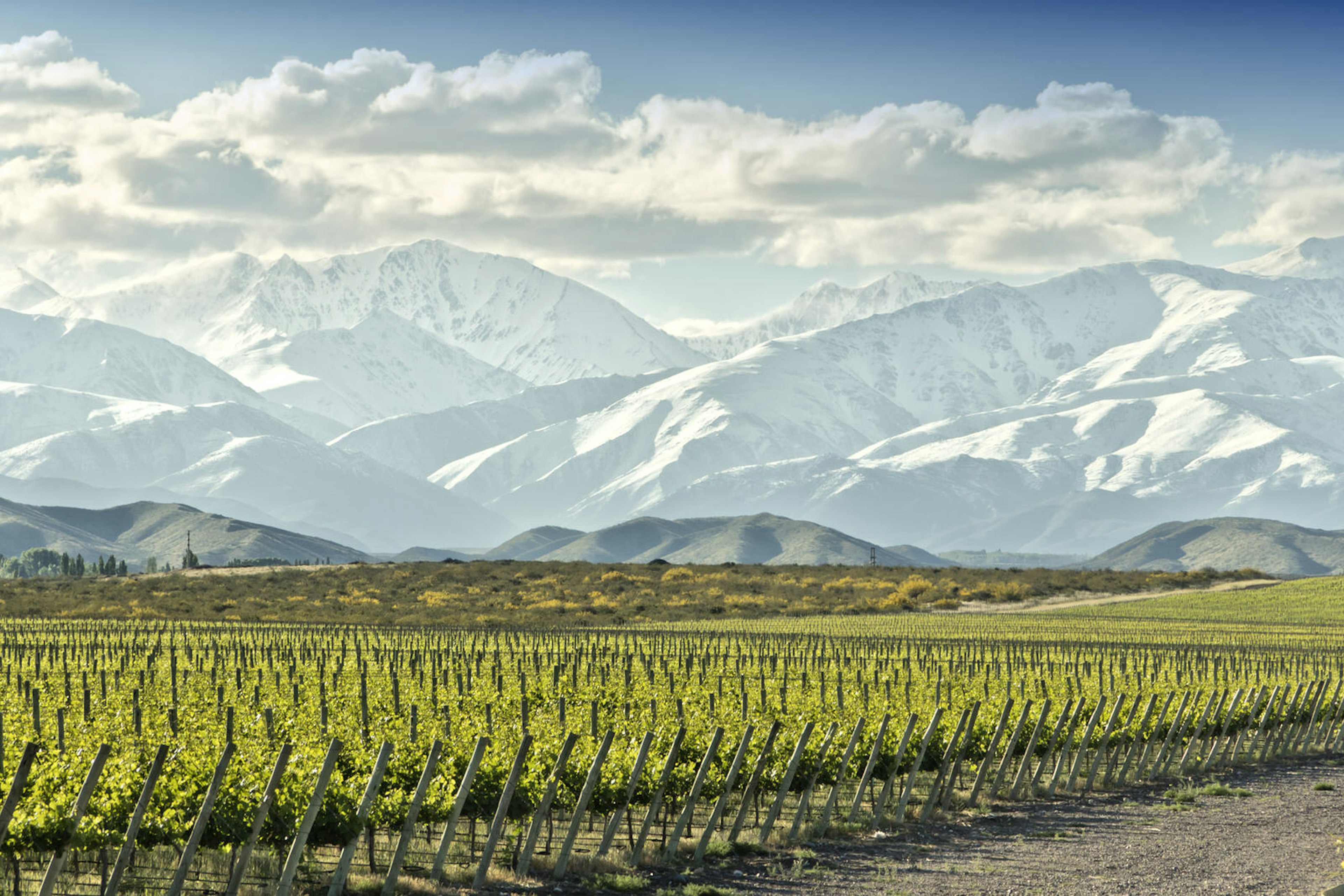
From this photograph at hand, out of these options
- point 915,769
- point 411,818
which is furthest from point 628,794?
point 915,769

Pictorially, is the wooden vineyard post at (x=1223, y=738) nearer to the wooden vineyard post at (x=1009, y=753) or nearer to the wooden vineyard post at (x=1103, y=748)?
the wooden vineyard post at (x=1103, y=748)

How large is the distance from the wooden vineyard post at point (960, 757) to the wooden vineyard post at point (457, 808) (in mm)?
13064

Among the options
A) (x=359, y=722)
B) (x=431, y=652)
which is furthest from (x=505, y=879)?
(x=431, y=652)

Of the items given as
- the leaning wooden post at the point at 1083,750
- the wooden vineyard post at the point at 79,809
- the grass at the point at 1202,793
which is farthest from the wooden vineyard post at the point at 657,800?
the grass at the point at 1202,793

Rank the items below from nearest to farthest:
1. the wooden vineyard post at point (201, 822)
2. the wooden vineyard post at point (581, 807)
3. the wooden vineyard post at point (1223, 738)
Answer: the wooden vineyard post at point (201, 822) → the wooden vineyard post at point (581, 807) → the wooden vineyard post at point (1223, 738)

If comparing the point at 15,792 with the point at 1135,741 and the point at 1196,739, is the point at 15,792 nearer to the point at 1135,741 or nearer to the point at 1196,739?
the point at 1135,741

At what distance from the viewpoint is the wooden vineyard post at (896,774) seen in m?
29.6

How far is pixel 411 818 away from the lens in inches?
862

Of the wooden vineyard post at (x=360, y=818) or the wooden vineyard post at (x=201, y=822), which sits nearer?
the wooden vineyard post at (x=201, y=822)

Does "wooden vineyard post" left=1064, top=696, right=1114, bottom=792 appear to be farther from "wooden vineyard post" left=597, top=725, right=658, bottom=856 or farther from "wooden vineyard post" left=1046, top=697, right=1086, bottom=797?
"wooden vineyard post" left=597, top=725, right=658, bottom=856

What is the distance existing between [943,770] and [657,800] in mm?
8790

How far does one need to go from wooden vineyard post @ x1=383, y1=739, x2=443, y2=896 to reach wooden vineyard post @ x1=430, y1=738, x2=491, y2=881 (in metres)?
0.51

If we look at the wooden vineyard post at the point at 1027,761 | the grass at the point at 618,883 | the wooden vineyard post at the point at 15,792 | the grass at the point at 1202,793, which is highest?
the wooden vineyard post at the point at 15,792

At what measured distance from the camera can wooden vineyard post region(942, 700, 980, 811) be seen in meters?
31.9
